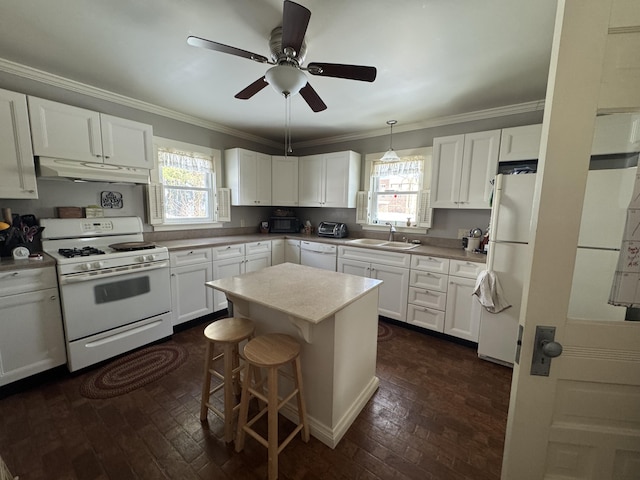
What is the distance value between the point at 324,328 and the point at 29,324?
7.33 feet

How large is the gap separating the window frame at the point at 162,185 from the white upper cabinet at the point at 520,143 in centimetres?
353

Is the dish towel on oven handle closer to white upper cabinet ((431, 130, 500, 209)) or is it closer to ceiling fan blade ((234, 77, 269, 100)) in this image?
white upper cabinet ((431, 130, 500, 209))

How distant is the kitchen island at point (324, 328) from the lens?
1.42m

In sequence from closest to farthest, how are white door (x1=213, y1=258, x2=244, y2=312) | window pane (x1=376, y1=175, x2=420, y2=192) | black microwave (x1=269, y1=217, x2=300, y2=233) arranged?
white door (x1=213, y1=258, x2=244, y2=312) → window pane (x1=376, y1=175, x2=420, y2=192) → black microwave (x1=269, y1=217, x2=300, y2=233)

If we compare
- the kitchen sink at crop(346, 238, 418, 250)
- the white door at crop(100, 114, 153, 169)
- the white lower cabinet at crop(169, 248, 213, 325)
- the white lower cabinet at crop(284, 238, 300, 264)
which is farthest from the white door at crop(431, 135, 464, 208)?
the white door at crop(100, 114, 153, 169)

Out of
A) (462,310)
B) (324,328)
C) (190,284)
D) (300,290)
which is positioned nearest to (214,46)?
(300,290)

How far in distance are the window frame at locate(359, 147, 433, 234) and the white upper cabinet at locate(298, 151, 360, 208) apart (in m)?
0.15

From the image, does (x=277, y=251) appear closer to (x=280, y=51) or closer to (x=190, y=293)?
(x=190, y=293)

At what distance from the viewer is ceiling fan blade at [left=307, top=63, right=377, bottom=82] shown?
1470mm

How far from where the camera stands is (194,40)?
1.31 m

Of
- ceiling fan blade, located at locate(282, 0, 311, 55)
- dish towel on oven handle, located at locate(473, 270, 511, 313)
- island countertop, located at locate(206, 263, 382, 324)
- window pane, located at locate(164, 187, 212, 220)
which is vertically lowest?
dish towel on oven handle, located at locate(473, 270, 511, 313)

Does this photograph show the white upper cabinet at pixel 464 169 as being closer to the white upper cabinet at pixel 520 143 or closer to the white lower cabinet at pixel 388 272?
the white upper cabinet at pixel 520 143

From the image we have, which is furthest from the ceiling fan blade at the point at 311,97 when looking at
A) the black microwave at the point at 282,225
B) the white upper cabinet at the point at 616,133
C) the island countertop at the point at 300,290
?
the black microwave at the point at 282,225

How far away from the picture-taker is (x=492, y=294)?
2.23 metres
